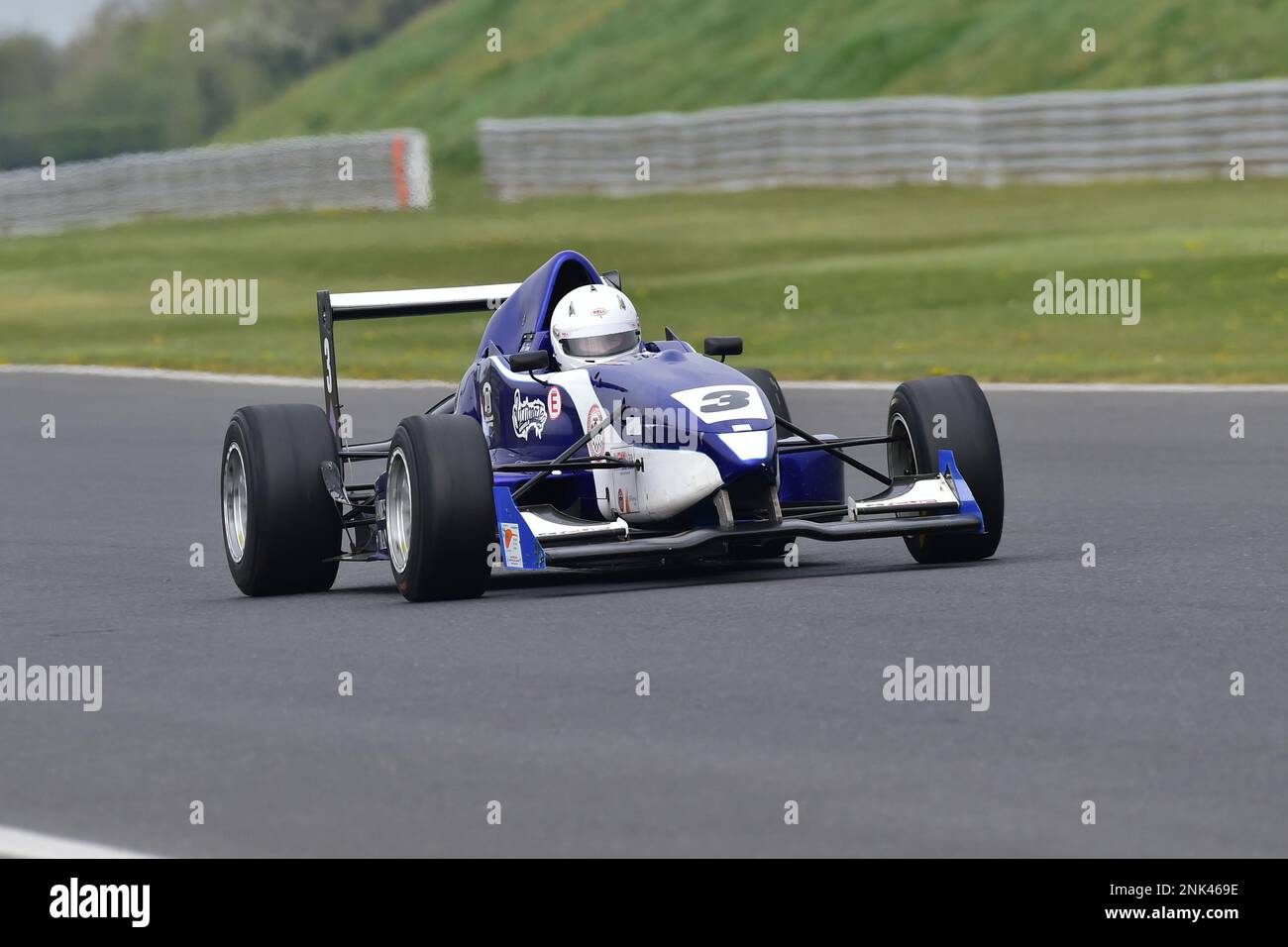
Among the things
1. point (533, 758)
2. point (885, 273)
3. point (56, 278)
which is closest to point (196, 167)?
point (56, 278)

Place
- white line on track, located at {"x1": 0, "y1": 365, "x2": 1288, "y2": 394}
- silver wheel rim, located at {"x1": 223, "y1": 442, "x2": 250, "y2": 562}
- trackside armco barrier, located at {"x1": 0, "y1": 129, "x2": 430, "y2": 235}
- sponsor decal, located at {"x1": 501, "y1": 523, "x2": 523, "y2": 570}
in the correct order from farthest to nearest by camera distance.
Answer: trackside armco barrier, located at {"x1": 0, "y1": 129, "x2": 430, "y2": 235}, white line on track, located at {"x1": 0, "y1": 365, "x2": 1288, "y2": 394}, silver wheel rim, located at {"x1": 223, "y1": 442, "x2": 250, "y2": 562}, sponsor decal, located at {"x1": 501, "y1": 523, "x2": 523, "y2": 570}

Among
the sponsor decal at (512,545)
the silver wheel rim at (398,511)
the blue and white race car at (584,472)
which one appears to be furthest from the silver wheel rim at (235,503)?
the sponsor decal at (512,545)

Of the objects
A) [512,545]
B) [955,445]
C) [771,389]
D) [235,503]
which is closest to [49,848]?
[512,545]

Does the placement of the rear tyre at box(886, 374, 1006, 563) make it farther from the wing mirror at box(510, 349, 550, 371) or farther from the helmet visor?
the wing mirror at box(510, 349, 550, 371)

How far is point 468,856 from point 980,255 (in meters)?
25.1

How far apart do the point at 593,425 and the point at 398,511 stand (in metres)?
0.96

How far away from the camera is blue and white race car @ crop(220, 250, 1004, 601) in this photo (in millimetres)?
10234

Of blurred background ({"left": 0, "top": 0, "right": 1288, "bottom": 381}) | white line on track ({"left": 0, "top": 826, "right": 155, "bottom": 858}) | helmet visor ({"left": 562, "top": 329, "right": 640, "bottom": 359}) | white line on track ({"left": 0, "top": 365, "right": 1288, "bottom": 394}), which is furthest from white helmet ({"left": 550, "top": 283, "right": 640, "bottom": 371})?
blurred background ({"left": 0, "top": 0, "right": 1288, "bottom": 381})

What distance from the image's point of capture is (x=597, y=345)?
37.6 ft

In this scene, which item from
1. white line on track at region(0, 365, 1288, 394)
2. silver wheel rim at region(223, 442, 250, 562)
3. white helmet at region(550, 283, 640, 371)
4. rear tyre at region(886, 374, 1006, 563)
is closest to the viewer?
rear tyre at region(886, 374, 1006, 563)

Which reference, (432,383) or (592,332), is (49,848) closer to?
(592,332)

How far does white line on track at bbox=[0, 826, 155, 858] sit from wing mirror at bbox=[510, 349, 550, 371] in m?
5.16

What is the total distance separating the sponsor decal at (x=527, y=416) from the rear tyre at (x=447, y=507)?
91cm
